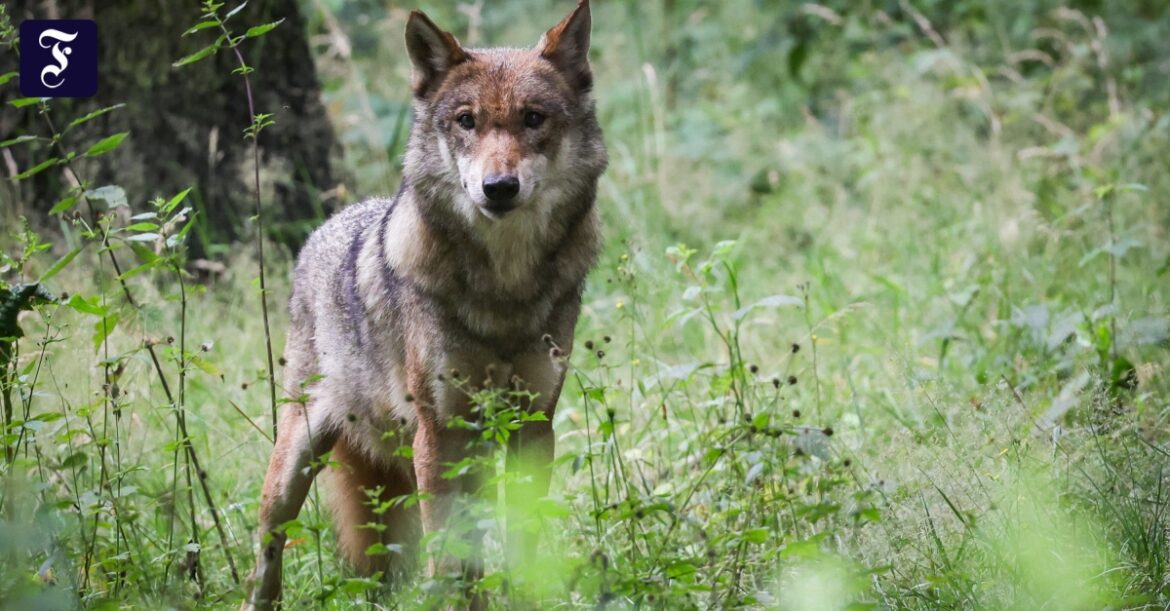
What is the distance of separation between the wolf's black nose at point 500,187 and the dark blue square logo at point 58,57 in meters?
2.53

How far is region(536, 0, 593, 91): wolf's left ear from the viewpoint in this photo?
3818 millimetres

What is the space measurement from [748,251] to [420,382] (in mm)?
3893

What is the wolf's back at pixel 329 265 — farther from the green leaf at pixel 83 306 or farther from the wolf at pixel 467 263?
the green leaf at pixel 83 306

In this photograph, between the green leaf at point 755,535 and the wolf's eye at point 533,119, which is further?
the wolf's eye at point 533,119

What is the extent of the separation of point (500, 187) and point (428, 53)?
0.67 m

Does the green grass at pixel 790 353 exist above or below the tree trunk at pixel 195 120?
below

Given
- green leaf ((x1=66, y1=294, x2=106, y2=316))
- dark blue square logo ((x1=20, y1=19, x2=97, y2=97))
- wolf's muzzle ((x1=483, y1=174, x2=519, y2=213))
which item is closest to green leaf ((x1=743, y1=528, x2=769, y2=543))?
wolf's muzzle ((x1=483, y1=174, x2=519, y2=213))

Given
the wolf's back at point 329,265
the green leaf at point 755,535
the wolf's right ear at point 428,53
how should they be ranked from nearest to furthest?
the green leaf at point 755,535, the wolf's right ear at point 428,53, the wolf's back at point 329,265

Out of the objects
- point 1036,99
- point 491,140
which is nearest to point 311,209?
point 491,140

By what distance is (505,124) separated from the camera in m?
3.60

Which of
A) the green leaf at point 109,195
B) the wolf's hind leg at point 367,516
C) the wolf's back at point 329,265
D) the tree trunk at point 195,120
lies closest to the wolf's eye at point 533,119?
the wolf's back at point 329,265

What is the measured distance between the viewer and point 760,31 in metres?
9.49

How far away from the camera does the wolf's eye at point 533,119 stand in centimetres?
363

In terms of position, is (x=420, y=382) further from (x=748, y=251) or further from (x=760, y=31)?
(x=760, y=31)
